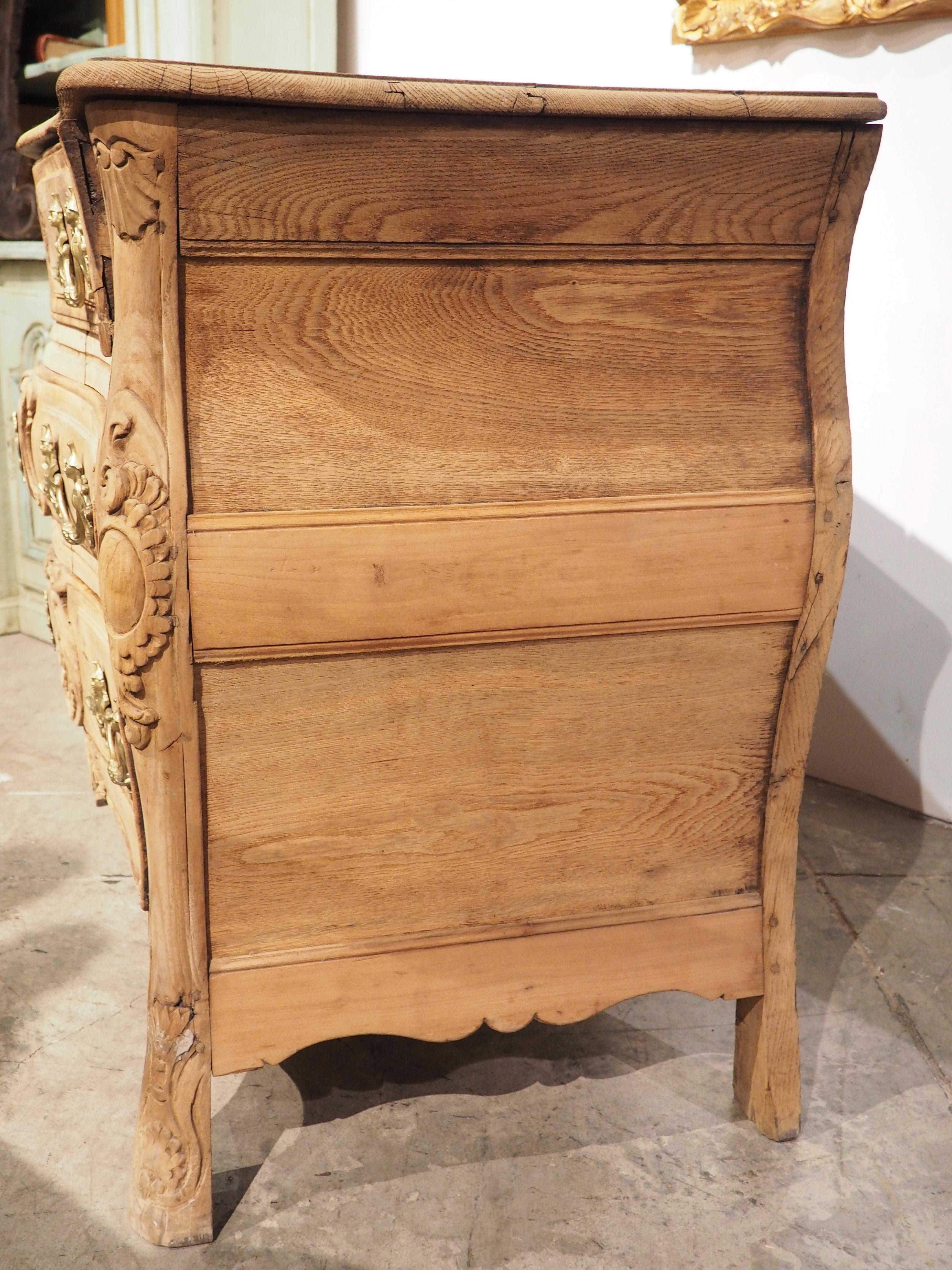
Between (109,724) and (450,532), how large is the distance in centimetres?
69

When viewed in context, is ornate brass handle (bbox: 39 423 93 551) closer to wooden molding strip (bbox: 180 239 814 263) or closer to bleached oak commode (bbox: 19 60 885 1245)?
bleached oak commode (bbox: 19 60 885 1245)

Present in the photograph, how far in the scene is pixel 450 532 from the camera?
1173 millimetres

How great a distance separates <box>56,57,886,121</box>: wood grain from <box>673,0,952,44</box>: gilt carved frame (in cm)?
123

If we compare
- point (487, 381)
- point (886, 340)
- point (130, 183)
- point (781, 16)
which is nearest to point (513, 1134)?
point (487, 381)

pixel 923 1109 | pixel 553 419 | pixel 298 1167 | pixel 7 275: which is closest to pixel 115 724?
pixel 298 1167

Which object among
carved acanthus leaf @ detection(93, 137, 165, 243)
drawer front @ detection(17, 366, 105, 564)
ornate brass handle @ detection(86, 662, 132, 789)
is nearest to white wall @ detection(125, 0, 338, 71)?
drawer front @ detection(17, 366, 105, 564)

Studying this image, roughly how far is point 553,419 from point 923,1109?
1.08 meters

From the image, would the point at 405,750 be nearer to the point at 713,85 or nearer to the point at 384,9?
the point at 713,85

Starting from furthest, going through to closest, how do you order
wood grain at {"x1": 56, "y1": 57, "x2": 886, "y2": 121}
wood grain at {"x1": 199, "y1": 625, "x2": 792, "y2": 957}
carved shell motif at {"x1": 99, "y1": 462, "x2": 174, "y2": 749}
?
wood grain at {"x1": 199, "y1": 625, "x2": 792, "y2": 957}, carved shell motif at {"x1": 99, "y1": 462, "x2": 174, "y2": 749}, wood grain at {"x1": 56, "y1": 57, "x2": 886, "y2": 121}

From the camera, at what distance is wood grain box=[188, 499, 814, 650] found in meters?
1.14

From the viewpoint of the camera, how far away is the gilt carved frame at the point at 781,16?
84.0 inches

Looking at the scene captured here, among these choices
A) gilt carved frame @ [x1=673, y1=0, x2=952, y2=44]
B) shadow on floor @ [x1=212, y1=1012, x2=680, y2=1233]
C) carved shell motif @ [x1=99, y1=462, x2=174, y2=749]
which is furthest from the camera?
gilt carved frame @ [x1=673, y1=0, x2=952, y2=44]

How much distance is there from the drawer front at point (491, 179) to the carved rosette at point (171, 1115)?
826 millimetres

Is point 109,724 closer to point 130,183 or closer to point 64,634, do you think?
point 64,634
